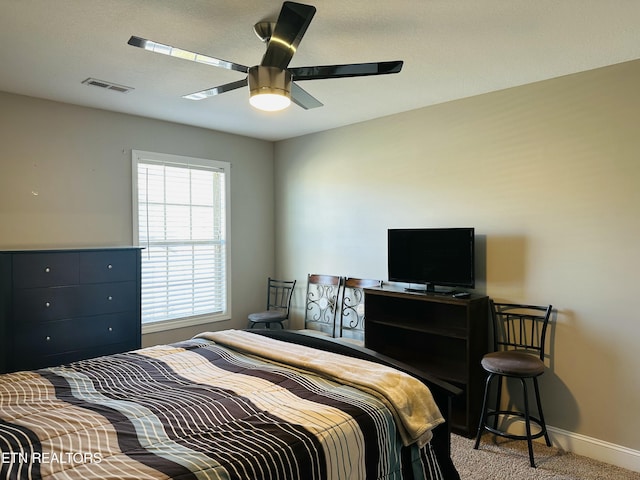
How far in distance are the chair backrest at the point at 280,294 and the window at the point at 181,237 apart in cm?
57

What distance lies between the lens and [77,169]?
12.1 ft

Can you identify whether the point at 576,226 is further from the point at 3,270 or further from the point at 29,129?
the point at 29,129

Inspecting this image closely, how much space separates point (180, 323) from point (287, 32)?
321cm

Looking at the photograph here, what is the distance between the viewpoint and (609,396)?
2824 mm

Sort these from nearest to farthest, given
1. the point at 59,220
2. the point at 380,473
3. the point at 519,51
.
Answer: the point at 380,473 < the point at 519,51 < the point at 59,220

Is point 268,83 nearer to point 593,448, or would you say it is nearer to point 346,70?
point 346,70

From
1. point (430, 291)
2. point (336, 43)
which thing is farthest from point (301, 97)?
point (430, 291)

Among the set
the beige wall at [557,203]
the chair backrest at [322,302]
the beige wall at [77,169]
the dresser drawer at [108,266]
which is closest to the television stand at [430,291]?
the beige wall at [557,203]

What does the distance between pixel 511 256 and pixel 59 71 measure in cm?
343

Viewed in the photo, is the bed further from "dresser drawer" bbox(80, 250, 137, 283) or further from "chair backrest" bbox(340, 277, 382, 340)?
"chair backrest" bbox(340, 277, 382, 340)

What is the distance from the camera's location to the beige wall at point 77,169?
11.1ft

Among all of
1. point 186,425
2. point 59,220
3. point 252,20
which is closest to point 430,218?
point 252,20

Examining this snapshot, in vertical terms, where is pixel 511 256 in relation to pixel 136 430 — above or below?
above

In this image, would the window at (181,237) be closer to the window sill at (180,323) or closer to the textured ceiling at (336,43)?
the window sill at (180,323)
